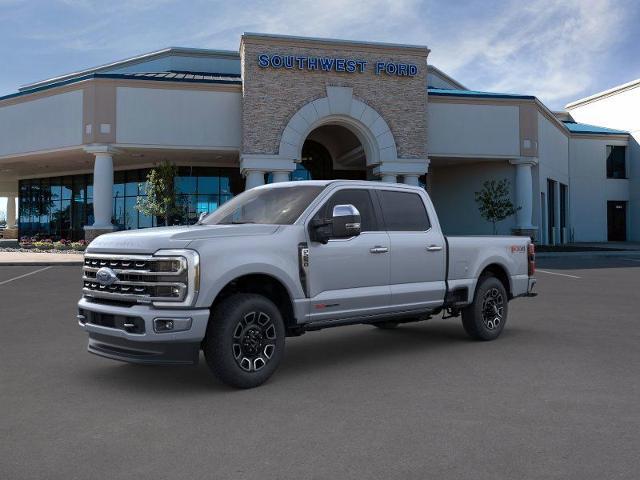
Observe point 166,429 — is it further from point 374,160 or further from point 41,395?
point 374,160

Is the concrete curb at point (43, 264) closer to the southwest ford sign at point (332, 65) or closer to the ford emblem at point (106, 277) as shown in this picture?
the southwest ford sign at point (332, 65)

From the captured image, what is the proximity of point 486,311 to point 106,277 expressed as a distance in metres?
5.10

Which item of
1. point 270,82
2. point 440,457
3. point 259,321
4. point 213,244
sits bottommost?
point 440,457

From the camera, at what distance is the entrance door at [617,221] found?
47.2m

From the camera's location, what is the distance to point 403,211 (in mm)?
7777

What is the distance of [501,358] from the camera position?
7305 millimetres

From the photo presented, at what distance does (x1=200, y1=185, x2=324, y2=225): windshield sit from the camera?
268 inches

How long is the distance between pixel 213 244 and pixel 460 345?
3967 mm

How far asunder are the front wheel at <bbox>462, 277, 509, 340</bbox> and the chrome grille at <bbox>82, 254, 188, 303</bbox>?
4.30 metres

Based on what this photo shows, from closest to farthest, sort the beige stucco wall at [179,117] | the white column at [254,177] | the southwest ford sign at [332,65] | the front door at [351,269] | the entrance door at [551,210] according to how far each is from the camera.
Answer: the front door at [351,269], the southwest ford sign at [332,65], the white column at [254,177], the beige stucco wall at [179,117], the entrance door at [551,210]

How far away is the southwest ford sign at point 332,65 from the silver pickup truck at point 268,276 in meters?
22.5

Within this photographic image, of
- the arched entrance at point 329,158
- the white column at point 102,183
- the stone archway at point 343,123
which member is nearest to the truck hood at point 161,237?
the stone archway at point 343,123

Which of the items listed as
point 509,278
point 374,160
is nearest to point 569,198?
point 374,160

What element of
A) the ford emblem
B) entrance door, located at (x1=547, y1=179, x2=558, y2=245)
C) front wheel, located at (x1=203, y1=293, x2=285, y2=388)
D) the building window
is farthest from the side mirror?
the building window
